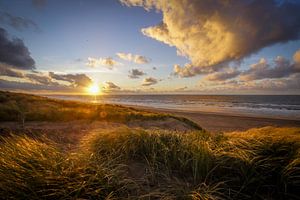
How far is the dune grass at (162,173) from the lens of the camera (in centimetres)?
272

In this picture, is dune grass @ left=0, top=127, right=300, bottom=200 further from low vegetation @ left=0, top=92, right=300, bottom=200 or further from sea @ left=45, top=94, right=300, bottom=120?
sea @ left=45, top=94, right=300, bottom=120

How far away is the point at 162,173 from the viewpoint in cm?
347

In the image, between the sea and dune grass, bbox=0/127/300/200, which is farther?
the sea

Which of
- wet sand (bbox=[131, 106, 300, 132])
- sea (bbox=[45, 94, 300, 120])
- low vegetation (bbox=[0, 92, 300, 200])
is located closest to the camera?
low vegetation (bbox=[0, 92, 300, 200])

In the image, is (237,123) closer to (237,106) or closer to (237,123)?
(237,123)

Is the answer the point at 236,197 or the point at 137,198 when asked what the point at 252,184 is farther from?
the point at 137,198

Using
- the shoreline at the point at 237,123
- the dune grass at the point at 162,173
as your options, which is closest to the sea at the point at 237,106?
the shoreline at the point at 237,123

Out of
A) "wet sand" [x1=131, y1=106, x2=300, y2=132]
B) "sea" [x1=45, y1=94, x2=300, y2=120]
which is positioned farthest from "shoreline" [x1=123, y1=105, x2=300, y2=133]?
"sea" [x1=45, y1=94, x2=300, y2=120]

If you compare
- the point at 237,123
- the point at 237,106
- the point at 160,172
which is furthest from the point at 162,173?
the point at 237,106

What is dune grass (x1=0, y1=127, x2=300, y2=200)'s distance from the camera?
272cm

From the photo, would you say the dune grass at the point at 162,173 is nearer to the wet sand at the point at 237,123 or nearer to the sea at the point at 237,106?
the wet sand at the point at 237,123

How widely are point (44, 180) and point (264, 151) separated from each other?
383 centimetres

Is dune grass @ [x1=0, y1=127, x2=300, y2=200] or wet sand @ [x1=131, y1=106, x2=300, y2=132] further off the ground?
dune grass @ [x1=0, y1=127, x2=300, y2=200]

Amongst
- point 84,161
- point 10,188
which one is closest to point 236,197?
point 84,161
